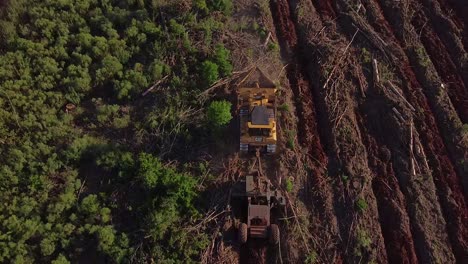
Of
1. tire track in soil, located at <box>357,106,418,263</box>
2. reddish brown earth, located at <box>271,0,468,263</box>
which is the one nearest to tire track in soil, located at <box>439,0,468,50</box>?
reddish brown earth, located at <box>271,0,468,263</box>

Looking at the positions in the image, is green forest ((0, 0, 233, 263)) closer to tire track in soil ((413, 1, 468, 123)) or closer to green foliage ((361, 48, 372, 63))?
green foliage ((361, 48, 372, 63))

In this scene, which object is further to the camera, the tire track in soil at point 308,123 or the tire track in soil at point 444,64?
the tire track in soil at point 444,64

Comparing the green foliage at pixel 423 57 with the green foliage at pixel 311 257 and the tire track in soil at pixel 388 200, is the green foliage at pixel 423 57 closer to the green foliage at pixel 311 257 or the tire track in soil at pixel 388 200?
the tire track in soil at pixel 388 200

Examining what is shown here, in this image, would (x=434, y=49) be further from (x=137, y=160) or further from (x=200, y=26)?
(x=137, y=160)

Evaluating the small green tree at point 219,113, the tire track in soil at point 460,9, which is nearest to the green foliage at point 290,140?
the small green tree at point 219,113

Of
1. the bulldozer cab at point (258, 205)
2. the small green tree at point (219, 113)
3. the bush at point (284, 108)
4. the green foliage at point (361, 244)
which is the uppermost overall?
the bush at point (284, 108)

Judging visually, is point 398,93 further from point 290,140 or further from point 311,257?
point 311,257

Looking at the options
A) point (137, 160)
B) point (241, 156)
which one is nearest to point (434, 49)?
point (241, 156)
